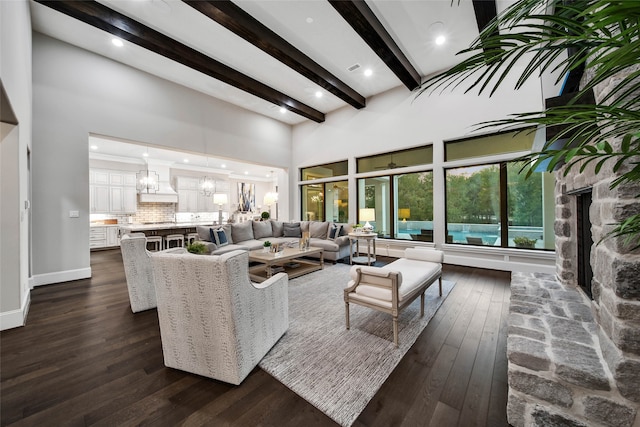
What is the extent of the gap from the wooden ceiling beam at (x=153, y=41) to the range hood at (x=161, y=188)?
4904 mm

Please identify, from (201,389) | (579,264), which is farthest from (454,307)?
(201,389)

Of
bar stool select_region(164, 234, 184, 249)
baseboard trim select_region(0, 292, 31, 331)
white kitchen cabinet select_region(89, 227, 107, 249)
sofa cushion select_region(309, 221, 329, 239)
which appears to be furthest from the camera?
white kitchen cabinet select_region(89, 227, 107, 249)

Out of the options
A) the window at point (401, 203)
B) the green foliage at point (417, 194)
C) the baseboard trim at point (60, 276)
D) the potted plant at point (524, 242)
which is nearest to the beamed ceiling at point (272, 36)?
the green foliage at point (417, 194)

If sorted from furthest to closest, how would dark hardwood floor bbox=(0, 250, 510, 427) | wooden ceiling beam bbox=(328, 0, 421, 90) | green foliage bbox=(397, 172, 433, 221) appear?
green foliage bbox=(397, 172, 433, 221)
wooden ceiling beam bbox=(328, 0, 421, 90)
dark hardwood floor bbox=(0, 250, 510, 427)

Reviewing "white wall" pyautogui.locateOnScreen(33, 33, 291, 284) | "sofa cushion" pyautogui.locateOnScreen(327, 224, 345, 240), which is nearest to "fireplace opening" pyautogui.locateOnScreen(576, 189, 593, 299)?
"sofa cushion" pyautogui.locateOnScreen(327, 224, 345, 240)

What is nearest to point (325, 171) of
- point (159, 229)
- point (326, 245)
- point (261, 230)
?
point (261, 230)

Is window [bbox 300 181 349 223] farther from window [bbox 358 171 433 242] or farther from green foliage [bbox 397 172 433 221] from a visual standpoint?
green foliage [bbox 397 172 433 221]

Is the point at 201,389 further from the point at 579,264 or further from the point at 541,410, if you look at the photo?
the point at 579,264

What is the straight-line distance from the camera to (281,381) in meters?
1.78

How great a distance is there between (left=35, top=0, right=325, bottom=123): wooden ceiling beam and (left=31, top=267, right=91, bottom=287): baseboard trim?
3734mm

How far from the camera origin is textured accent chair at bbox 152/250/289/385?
64.4 inches

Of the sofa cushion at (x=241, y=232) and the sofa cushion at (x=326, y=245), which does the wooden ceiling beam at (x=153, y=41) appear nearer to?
the sofa cushion at (x=241, y=232)

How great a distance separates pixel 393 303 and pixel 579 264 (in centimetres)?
189

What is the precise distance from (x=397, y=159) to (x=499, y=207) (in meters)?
2.33
